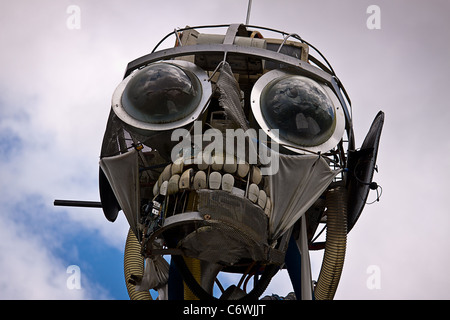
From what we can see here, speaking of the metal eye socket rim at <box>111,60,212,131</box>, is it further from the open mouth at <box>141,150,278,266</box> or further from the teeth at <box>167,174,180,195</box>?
the teeth at <box>167,174,180,195</box>

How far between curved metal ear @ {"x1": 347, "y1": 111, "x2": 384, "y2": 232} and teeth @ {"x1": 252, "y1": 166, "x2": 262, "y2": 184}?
3.89 meters

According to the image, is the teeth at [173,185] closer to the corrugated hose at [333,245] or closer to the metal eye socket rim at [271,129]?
the metal eye socket rim at [271,129]

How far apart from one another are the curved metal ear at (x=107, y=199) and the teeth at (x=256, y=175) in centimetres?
428

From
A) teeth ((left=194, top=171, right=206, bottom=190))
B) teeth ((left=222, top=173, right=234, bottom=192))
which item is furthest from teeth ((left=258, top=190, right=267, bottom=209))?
teeth ((left=194, top=171, right=206, bottom=190))

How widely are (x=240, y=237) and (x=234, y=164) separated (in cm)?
149

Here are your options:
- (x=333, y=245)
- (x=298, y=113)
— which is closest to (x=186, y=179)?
(x=298, y=113)

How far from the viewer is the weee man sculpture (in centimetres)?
1873

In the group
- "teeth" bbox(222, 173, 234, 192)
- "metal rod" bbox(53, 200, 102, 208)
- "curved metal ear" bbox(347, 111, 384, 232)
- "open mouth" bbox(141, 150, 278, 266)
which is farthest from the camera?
"metal rod" bbox(53, 200, 102, 208)

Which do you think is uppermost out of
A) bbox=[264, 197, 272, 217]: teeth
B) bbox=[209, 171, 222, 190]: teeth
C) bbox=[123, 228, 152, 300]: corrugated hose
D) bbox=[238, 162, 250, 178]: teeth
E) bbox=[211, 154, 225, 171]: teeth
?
bbox=[211, 154, 225, 171]: teeth

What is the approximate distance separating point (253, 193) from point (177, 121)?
2.53 m

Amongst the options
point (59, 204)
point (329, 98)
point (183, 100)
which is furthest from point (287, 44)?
point (59, 204)

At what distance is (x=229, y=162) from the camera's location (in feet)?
61.6

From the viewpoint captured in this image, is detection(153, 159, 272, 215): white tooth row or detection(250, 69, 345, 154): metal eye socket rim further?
detection(250, 69, 345, 154): metal eye socket rim

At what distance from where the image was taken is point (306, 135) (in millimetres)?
20094
